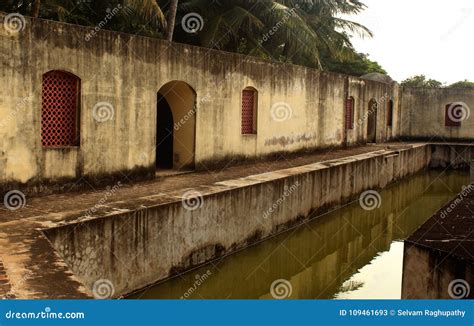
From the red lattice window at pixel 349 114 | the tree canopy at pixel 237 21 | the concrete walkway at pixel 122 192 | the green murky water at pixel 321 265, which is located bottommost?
the green murky water at pixel 321 265

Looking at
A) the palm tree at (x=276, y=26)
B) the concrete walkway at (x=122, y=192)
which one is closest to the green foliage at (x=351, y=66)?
the palm tree at (x=276, y=26)

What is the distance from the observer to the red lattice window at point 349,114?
65.8 feet

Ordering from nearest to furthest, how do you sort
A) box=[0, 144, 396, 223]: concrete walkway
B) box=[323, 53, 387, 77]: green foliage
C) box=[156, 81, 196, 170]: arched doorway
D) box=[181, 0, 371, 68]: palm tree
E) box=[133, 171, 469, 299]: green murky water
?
1. box=[0, 144, 396, 223]: concrete walkway
2. box=[133, 171, 469, 299]: green murky water
3. box=[156, 81, 196, 170]: arched doorway
4. box=[181, 0, 371, 68]: palm tree
5. box=[323, 53, 387, 77]: green foliage

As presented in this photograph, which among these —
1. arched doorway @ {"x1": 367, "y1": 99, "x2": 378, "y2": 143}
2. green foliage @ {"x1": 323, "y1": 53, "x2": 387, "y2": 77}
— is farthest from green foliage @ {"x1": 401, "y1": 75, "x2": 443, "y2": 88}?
arched doorway @ {"x1": 367, "y1": 99, "x2": 378, "y2": 143}

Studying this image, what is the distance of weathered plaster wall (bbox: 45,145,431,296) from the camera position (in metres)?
6.24

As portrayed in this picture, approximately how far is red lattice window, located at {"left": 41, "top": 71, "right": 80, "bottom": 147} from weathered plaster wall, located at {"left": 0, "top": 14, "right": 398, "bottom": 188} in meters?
0.17

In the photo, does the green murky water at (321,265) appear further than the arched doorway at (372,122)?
No

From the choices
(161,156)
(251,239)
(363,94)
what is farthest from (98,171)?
(363,94)

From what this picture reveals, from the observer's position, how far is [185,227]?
7.79 m

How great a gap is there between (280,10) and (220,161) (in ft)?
29.3

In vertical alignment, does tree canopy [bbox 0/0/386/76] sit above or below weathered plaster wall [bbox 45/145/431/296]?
above

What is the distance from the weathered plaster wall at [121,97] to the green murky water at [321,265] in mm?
2539

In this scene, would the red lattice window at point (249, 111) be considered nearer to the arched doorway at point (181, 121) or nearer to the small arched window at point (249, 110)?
the small arched window at point (249, 110)

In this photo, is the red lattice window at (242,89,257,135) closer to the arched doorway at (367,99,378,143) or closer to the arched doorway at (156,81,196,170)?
the arched doorway at (156,81,196,170)
